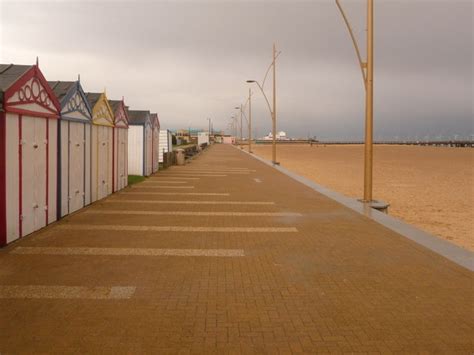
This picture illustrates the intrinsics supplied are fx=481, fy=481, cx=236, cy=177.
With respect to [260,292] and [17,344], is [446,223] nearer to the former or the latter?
[260,292]

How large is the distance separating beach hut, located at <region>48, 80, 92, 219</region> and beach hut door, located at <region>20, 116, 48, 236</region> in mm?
883

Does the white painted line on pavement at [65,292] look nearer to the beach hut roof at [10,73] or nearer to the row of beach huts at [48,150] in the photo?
the row of beach huts at [48,150]

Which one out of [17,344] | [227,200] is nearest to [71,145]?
[227,200]

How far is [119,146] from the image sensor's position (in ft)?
52.1

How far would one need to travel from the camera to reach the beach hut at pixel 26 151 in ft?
24.5

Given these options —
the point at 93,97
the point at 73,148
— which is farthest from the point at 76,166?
the point at 93,97

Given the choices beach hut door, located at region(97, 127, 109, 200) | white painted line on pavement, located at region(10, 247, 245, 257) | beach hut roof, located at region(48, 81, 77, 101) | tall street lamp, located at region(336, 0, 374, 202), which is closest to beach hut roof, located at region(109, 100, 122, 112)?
beach hut door, located at region(97, 127, 109, 200)

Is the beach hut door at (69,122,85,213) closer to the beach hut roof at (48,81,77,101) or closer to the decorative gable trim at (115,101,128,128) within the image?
the beach hut roof at (48,81,77,101)

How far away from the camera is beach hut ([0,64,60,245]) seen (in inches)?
294

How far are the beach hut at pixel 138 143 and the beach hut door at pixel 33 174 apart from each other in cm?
1195

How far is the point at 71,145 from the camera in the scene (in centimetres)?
1078

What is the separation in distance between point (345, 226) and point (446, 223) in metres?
2.73

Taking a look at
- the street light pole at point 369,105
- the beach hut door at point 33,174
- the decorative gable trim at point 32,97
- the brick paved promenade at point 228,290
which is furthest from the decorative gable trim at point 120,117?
the street light pole at point 369,105

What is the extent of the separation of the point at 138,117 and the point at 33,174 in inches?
508
